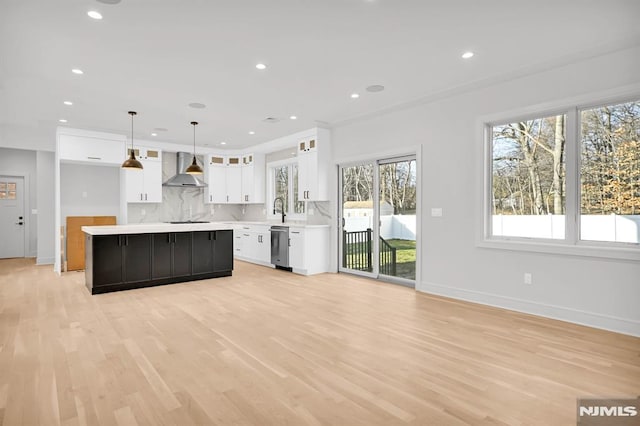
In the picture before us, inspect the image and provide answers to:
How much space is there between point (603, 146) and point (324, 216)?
4348 mm

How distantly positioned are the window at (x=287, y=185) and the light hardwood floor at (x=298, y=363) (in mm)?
3461

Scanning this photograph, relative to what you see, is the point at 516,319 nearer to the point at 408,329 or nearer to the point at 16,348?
the point at 408,329

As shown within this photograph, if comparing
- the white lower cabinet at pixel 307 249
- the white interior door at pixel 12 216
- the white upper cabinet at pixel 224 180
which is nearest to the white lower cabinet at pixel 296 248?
the white lower cabinet at pixel 307 249

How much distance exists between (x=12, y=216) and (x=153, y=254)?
578 centimetres

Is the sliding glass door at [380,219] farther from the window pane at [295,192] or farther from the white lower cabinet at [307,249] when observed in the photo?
the window pane at [295,192]

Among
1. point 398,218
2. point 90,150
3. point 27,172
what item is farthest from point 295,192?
point 27,172

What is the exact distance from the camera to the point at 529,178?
4.19 m

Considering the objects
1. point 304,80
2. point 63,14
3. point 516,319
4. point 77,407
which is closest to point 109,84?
point 63,14

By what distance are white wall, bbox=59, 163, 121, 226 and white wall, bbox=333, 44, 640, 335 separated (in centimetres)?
580

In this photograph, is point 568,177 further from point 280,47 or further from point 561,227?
point 280,47

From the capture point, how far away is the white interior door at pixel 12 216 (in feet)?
27.9

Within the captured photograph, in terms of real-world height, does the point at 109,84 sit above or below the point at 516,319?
above

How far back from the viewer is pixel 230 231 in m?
6.34

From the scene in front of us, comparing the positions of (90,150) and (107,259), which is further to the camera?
(90,150)
